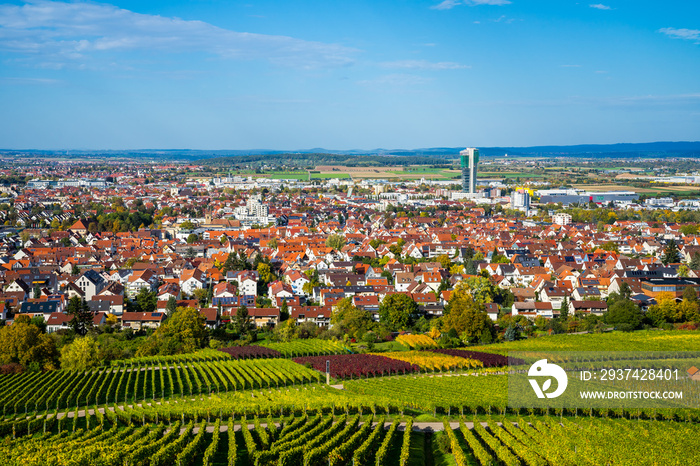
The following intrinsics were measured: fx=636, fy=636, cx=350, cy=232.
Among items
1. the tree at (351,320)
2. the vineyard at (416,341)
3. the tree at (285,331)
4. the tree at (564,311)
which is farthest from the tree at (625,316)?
the tree at (285,331)

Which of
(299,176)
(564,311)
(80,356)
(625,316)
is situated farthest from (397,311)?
(299,176)

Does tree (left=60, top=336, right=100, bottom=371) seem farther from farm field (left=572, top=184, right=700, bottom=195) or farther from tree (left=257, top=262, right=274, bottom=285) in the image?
farm field (left=572, top=184, right=700, bottom=195)

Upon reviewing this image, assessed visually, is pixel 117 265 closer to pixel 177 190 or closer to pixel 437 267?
pixel 437 267

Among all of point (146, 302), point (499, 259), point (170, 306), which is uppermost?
point (499, 259)

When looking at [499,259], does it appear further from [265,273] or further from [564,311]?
[265,273]

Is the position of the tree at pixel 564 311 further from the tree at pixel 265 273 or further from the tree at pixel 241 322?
the tree at pixel 265 273
